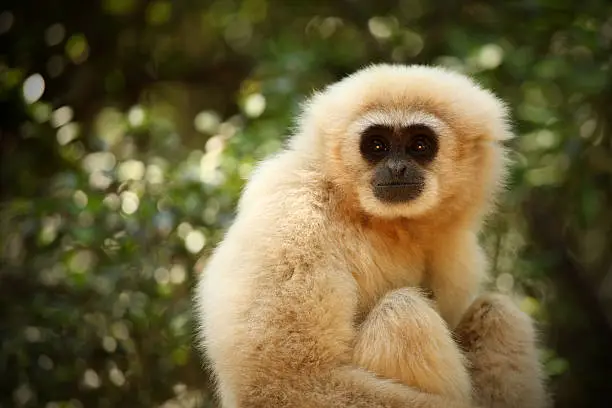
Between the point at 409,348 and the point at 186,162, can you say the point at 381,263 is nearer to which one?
the point at 409,348

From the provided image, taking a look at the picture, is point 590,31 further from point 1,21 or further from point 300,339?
point 1,21

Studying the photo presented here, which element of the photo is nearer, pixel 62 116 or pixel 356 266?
pixel 356 266

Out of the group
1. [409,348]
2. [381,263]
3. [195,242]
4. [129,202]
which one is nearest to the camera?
[409,348]

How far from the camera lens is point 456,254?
14.0 feet

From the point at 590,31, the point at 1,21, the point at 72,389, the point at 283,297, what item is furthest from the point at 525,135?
the point at 1,21

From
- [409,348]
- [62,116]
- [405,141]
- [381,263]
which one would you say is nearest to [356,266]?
[381,263]

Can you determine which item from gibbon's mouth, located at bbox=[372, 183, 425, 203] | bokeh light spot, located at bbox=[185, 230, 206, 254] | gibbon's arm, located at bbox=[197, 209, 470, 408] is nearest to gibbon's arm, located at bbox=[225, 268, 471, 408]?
gibbon's arm, located at bbox=[197, 209, 470, 408]

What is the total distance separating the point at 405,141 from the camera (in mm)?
4016

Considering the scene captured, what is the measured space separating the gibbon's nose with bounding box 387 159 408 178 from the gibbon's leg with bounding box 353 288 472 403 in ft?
2.30

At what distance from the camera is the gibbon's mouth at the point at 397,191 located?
3848 mm

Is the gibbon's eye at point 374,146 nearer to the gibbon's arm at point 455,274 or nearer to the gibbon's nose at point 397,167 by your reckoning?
the gibbon's nose at point 397,167

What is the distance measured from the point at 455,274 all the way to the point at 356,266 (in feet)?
2.72

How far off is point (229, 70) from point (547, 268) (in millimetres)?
3509

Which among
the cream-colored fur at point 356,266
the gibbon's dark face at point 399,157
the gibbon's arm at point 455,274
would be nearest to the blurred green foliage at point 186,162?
the gibbon's arm at point 455,274
